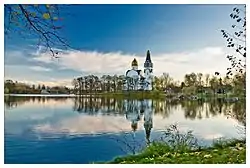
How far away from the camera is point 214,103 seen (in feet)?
13.4

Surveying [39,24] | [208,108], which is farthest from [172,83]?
[39,24]

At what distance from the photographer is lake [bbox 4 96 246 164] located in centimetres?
388

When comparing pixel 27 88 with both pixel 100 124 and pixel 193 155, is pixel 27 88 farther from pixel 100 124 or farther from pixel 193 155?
pixel 193 155

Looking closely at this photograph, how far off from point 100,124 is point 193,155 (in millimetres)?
802

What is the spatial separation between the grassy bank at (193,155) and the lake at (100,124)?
0.06 m

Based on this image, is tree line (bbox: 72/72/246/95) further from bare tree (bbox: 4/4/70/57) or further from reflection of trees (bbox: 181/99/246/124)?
bare tree (bbox: 4/4/70/57)

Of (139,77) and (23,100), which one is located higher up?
(139,77)

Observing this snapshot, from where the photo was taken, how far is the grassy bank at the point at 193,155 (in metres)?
3.77

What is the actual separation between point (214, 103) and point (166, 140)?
51 cm

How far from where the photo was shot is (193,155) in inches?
155

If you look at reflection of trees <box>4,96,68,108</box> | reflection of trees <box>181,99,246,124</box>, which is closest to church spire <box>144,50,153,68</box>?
reflection of trees <box>181,99,246,124</box>

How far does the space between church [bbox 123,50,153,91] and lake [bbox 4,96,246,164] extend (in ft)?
0.48
